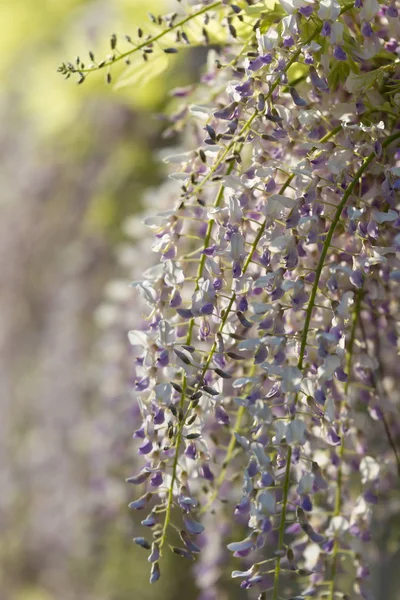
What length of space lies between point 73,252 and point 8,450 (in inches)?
40.2

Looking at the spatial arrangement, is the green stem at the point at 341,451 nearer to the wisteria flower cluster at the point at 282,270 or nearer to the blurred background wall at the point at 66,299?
the wisteria flower cluster at the point at 282,270

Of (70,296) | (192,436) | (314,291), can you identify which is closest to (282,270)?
(314,291)

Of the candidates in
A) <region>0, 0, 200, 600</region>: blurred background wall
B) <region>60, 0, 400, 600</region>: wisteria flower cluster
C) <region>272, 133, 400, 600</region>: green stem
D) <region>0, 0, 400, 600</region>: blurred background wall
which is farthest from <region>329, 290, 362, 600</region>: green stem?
<region>0, 0, 200, 600</region>: blurred background wall

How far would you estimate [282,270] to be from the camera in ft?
2.85

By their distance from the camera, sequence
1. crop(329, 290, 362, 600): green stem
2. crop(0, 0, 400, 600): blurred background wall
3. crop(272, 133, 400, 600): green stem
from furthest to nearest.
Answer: crop(0, 0, 400, 600): blurred background wall < crop(329, 290, 362, 600): green stem < crop(272, 133, 400, 600): green stem

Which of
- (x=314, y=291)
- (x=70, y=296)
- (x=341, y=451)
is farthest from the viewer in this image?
(x=70, y=296)

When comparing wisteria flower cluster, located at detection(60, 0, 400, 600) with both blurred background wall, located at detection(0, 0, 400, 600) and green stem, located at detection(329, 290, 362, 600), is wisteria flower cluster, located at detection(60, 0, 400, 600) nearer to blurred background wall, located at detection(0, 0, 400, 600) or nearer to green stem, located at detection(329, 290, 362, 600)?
green stem, located at detection(329, 290, 362, 600)

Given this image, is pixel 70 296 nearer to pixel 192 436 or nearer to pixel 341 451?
pixel 341 451

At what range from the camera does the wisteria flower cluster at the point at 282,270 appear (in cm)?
86

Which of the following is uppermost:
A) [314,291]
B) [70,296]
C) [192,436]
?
[70,296]

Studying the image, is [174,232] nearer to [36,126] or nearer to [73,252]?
[73,252]

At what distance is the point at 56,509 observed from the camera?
122 inches

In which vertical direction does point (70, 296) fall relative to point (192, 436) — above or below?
above

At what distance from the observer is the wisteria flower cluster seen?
0.86 m
